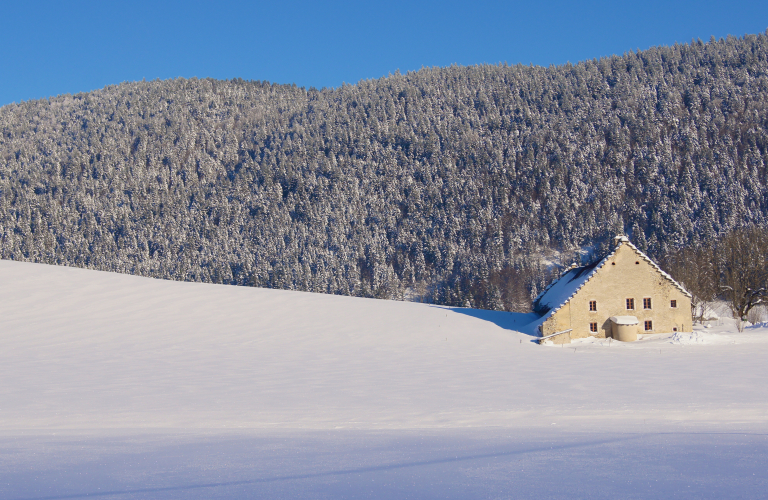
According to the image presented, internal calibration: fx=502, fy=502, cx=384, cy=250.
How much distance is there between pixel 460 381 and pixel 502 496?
41.8 feet

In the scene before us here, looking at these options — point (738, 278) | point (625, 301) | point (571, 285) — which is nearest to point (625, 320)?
point (625, 301)

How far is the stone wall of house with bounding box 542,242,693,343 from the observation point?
3606 centimetres

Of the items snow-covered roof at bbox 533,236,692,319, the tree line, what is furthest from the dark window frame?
the tree line

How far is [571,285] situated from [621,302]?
4.23 meters

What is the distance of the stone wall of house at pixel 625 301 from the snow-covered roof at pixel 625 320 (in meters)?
0.64

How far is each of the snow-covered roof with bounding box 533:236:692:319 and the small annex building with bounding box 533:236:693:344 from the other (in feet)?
0.32

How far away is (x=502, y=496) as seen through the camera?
256 inches

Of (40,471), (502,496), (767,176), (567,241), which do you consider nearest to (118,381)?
(40,471)

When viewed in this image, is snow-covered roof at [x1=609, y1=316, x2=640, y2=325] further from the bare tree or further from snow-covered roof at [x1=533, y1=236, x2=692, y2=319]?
the bare tree

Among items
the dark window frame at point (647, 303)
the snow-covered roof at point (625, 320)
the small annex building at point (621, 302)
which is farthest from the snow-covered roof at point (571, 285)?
the snow-covered roof at point (625, 320)

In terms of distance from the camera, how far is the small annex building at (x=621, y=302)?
3591 centimetres

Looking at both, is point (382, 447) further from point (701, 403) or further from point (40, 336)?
point (40, 336)

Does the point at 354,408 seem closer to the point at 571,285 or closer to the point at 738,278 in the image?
the point at 571,285

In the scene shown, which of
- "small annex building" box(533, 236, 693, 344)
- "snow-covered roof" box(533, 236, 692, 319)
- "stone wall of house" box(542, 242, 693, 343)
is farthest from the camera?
"snow-covered roof" box(533, 236, 692, 319)
